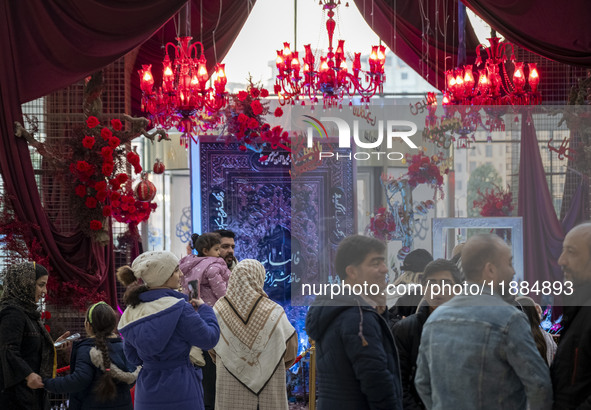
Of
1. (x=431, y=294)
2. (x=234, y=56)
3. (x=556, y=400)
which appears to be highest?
(x=234, y=56)

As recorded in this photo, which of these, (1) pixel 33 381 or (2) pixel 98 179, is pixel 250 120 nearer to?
(2) pixel 98 179

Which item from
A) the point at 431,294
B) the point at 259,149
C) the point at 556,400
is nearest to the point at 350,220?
the point at 259,149

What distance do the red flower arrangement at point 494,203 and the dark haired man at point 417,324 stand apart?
40 cm

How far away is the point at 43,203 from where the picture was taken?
23.5 feet

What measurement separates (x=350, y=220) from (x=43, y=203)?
2.62 meters

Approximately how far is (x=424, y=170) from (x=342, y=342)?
1441mm

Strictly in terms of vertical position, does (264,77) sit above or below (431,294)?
above

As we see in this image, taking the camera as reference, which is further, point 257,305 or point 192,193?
point 192,193

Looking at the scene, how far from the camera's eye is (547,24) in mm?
6180

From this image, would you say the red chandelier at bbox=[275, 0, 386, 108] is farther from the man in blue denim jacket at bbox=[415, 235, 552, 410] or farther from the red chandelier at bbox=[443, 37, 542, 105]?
the man in blue denim jacket at bbox=[415, 235, 552, 410]

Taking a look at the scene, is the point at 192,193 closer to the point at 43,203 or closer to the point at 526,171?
the point at 43,203

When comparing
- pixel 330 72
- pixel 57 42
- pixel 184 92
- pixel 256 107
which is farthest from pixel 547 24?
pixel 57 42

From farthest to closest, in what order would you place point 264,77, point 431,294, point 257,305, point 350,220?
point 264,77 → point 350,220 → point 257,305 → point 431,294

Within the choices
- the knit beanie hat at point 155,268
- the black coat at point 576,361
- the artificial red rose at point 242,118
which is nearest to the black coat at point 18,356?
the knit beanie hat at point 155,268
